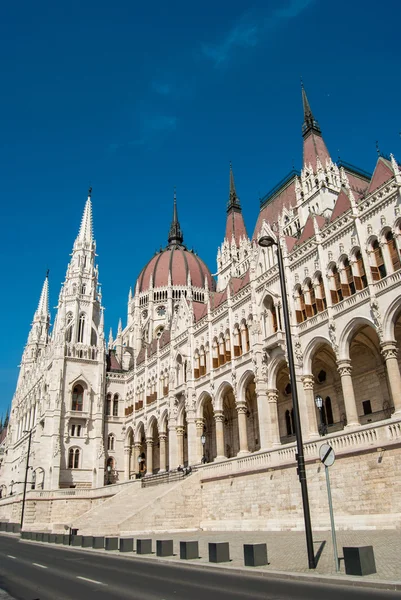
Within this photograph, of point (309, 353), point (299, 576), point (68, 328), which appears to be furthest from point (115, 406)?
point (299, 576)

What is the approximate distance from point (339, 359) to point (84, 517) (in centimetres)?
2503

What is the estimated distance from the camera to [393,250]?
2655cm

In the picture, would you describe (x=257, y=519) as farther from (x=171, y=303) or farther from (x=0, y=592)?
(x=171, y=303)

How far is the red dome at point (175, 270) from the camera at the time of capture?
7931cm

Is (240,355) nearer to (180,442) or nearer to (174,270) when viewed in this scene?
(180,442)

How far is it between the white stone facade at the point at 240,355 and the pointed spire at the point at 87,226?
0.17m

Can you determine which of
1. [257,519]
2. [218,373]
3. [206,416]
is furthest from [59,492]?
[257,519]

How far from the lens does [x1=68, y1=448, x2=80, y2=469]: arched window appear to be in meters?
51.3

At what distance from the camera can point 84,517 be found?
129 feet

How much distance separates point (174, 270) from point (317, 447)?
5868 cm

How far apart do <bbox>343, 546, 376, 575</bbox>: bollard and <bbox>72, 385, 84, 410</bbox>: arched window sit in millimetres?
47076

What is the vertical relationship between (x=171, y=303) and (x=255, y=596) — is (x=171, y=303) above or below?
above

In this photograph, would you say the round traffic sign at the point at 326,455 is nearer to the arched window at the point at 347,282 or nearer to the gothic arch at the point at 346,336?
the gothic arch at the point at 346,336

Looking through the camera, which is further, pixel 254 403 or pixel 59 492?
pixel 59 492
